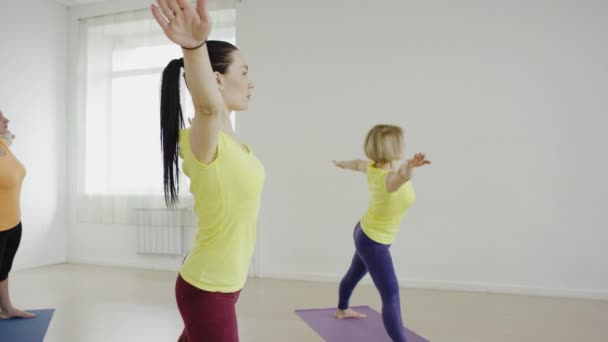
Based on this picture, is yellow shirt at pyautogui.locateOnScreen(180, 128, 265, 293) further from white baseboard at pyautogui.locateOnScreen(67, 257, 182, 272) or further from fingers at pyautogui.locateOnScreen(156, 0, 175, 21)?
white baseboard at pyautogui.locateOnScreen(67, 257, 182, 272)

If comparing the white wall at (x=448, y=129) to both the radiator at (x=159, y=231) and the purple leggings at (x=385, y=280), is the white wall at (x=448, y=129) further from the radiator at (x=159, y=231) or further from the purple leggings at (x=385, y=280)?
the purple leggings at (x=385, y=280)

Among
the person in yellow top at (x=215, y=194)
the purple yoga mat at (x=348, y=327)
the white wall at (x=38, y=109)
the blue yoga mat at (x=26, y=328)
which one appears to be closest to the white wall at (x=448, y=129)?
the purple yoga mat at (x=348, y=327)

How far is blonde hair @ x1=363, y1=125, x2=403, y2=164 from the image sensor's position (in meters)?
2.34

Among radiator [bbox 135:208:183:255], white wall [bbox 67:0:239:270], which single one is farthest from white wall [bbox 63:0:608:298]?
white wall [bbox 67:0:239:270]

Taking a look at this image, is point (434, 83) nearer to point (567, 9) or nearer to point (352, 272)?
point (567, 9)

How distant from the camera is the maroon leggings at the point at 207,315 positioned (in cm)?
99

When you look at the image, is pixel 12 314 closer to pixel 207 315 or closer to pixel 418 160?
pixel 207 315

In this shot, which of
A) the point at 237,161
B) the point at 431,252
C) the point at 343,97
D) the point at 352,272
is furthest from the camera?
the point at 343,97

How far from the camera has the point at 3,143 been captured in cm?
291

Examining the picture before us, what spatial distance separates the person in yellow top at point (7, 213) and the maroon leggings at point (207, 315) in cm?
235

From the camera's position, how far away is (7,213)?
2.79 metres

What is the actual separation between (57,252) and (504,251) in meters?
4.93

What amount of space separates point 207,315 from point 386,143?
5.10ft

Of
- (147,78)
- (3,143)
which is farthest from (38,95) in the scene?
(3,143)
